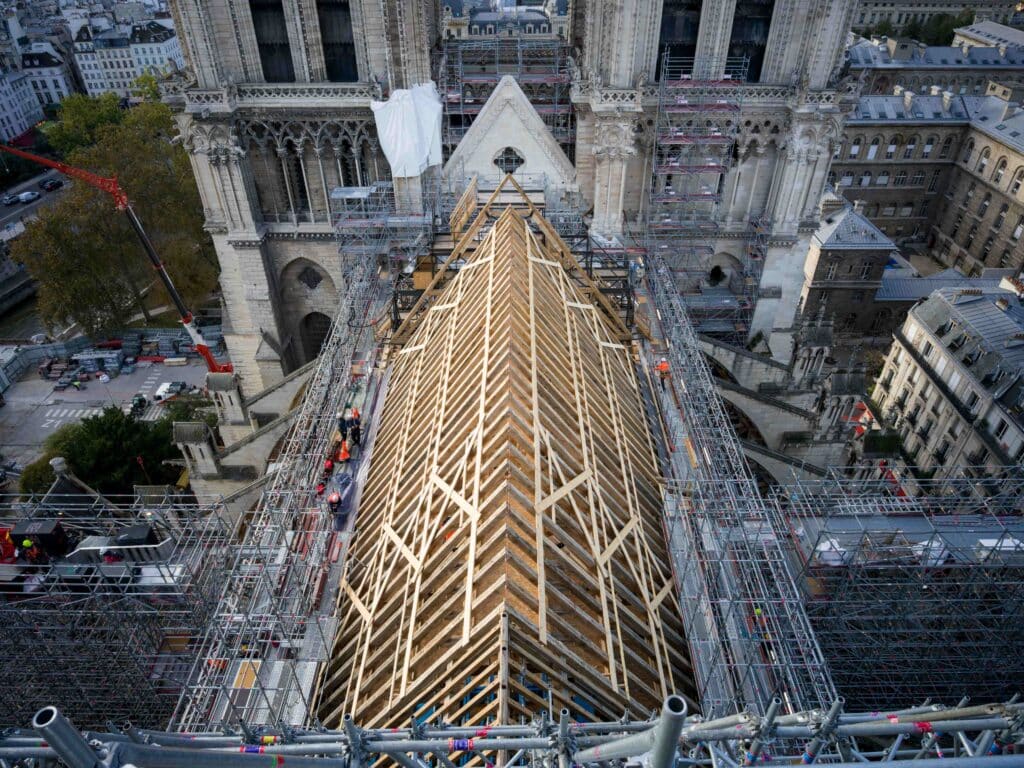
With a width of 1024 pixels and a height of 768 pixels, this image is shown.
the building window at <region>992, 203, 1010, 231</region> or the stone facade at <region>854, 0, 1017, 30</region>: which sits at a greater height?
the stone facade at <region>854, 0, 1017, 30</region>

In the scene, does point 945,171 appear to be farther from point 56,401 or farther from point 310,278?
point 56,401

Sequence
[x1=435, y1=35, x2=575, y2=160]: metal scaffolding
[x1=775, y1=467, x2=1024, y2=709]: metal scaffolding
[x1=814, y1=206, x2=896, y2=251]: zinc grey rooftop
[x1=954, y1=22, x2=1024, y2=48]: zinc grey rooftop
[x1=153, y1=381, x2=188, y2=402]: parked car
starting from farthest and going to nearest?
[x1=954, y1=22, x2=1024, y2=48]: zinc grey rooftop
[x1=814, y1=206, x2=896, y2=251]: zinc grey rooftop
[x1=153, y1=381, x2=188, y2=402]: parked car
[x1=435, y1=35, x2=575, y2=160]: metal scaffolding
[x1=775, y1=467, x2=1024, y2=709]: metal scaffolding

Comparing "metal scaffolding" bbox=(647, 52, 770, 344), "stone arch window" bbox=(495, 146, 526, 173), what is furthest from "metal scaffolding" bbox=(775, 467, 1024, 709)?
"stone arch window" bbox=(495, 146, 526, 173)

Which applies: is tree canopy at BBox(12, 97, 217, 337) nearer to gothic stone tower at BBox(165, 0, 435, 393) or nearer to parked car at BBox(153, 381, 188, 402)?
parked car at BBox(153, 381, 188, 402)

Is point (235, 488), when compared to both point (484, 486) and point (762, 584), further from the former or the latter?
point (762, 584)

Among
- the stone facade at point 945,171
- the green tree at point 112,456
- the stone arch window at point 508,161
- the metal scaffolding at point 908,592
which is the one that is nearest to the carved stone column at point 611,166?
the stone arch window at point 508,161
